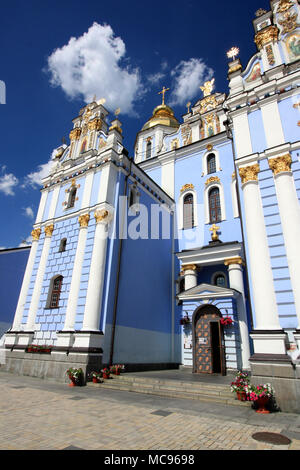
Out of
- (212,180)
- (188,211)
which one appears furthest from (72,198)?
(212,180)

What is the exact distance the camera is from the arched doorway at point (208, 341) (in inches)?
523

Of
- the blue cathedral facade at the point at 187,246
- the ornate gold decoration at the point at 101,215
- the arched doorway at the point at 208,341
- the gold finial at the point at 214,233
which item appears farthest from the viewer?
the gold finial at the point at 214,233

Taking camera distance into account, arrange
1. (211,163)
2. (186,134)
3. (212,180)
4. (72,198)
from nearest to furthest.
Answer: (72,198) → (212,180) → (211,163) → (186,134)

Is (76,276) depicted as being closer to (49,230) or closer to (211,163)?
(49,230)

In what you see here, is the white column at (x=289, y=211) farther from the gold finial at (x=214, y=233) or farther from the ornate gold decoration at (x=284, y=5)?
the ornate gold decoration at (x=284, y=5)

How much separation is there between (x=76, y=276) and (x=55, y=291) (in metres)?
2.19

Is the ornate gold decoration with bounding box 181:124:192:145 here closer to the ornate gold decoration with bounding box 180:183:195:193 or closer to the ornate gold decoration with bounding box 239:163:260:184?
the ornate gold decoration with bounding box 180:183:195:193

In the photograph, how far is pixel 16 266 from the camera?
2033 cm

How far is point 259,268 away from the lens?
920cm

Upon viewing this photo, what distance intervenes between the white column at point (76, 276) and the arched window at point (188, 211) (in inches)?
276

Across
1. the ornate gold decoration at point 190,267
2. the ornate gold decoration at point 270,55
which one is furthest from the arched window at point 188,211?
the ornate gold decoration at point 270,55

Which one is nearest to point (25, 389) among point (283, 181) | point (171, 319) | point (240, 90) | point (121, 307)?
point (121, 307)

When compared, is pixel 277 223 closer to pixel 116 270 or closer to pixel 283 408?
pixel 283 408

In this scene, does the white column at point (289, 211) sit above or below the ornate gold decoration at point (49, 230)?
below
